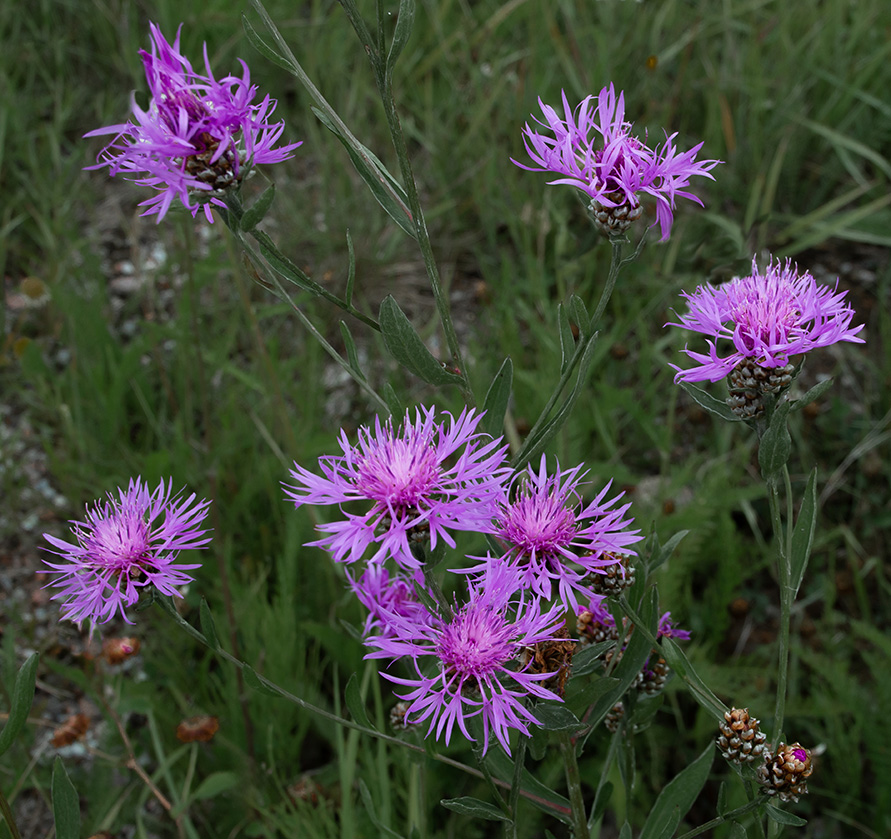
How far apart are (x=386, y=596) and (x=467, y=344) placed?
159 cm

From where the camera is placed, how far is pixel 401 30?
38.8 inches

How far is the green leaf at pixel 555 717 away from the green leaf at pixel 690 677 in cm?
14

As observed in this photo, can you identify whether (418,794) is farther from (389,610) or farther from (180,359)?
(180,359)

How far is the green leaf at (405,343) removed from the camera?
0.99 metres

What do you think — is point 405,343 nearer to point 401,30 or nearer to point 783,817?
point 401,30

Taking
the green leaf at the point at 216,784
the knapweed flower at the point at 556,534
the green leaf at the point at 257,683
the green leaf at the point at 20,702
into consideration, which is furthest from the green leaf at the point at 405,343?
the green leaf at the point at 216,784

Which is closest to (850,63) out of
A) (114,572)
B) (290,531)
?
(290,531)

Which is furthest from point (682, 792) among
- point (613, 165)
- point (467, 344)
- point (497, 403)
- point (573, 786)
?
point (467, 344)

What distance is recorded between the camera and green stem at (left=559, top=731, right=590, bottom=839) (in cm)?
106

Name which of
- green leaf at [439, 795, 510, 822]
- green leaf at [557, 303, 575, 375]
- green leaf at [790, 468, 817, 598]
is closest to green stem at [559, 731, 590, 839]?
green leaf at [439, 795, 510, 822]

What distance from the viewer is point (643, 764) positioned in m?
1.80

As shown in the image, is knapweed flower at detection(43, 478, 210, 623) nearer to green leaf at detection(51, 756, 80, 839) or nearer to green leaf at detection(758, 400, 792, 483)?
green leaf at detection(51, 756, 80, 839)

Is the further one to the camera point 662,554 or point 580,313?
point 662,554

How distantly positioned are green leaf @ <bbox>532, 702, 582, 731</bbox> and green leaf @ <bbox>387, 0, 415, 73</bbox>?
0.72 metres
